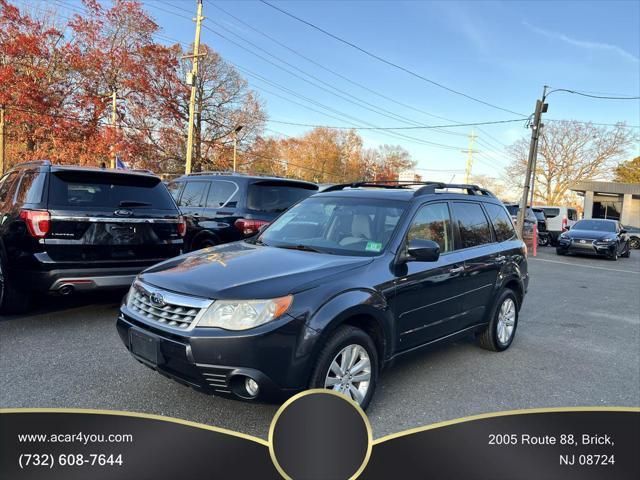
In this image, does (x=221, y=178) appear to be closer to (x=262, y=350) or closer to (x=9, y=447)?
(x=262, y=350)

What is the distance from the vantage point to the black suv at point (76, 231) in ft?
15.7

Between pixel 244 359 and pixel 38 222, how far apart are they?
3221 mm

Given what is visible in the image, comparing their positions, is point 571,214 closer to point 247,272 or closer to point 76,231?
point 76,231

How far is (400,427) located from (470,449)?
2.03 meters

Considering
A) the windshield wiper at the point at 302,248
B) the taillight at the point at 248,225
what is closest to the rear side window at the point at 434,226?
the windshield wiper at the point at 302,248

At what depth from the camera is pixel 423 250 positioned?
351cm

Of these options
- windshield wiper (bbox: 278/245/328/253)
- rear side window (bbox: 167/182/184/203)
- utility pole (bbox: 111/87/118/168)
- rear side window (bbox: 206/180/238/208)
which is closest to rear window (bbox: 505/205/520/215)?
rear side window (bbox: 167/182/184/203)

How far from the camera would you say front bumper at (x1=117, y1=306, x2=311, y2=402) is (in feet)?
8.90

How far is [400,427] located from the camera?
10.7 ft

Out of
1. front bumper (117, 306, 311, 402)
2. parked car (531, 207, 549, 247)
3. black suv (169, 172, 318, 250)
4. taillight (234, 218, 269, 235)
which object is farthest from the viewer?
parked car (531, 207, 549, 247)

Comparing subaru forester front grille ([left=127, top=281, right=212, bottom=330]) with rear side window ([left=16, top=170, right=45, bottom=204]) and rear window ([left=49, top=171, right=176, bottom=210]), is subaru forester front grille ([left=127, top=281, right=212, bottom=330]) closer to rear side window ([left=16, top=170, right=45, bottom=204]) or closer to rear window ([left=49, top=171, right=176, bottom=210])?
rear window ([left=49, top=171, right=176, bottom=210])

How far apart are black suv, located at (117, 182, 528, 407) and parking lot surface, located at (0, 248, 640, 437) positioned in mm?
385

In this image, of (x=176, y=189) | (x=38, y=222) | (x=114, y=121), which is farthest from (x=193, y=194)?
(x=114, y=121)

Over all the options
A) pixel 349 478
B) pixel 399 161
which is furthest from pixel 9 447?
pixel 399 161
